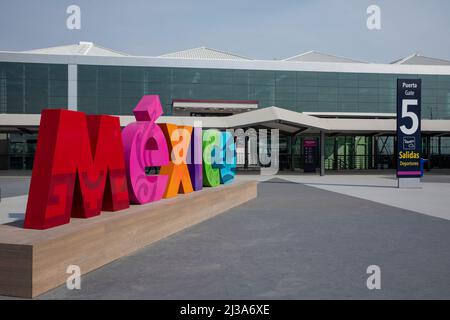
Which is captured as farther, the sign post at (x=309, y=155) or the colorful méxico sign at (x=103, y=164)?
the sign post at (x=309, y=155)

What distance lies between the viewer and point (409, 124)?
18766mm

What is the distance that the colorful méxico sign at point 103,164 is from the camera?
5.11 metres

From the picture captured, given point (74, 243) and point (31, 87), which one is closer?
point (74, 243)

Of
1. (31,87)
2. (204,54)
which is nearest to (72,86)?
(31,87)

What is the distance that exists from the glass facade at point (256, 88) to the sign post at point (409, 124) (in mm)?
30275

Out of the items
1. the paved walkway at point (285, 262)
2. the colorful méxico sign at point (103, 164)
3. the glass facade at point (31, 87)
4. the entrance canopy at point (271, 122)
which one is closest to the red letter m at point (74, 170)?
the colorful méxico sign at point (103, 164)

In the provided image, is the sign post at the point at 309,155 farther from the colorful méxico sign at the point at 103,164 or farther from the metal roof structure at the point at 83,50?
the metal roof structure at the point at 83,50

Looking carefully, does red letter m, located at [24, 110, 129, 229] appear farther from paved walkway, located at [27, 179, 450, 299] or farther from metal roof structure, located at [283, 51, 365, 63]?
metal roof structure, located at [283, 51, 365, 63]

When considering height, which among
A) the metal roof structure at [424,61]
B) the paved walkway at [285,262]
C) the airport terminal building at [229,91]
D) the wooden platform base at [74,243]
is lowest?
the paved walkway at [285,262]

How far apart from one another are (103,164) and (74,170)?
90 cm

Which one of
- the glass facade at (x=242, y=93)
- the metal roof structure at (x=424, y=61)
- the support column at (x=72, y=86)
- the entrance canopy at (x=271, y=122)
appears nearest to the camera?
the entrance canopy at (x=271, y=122)

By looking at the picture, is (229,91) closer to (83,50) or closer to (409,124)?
(83,50)

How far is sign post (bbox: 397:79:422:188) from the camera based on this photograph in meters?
18.7
